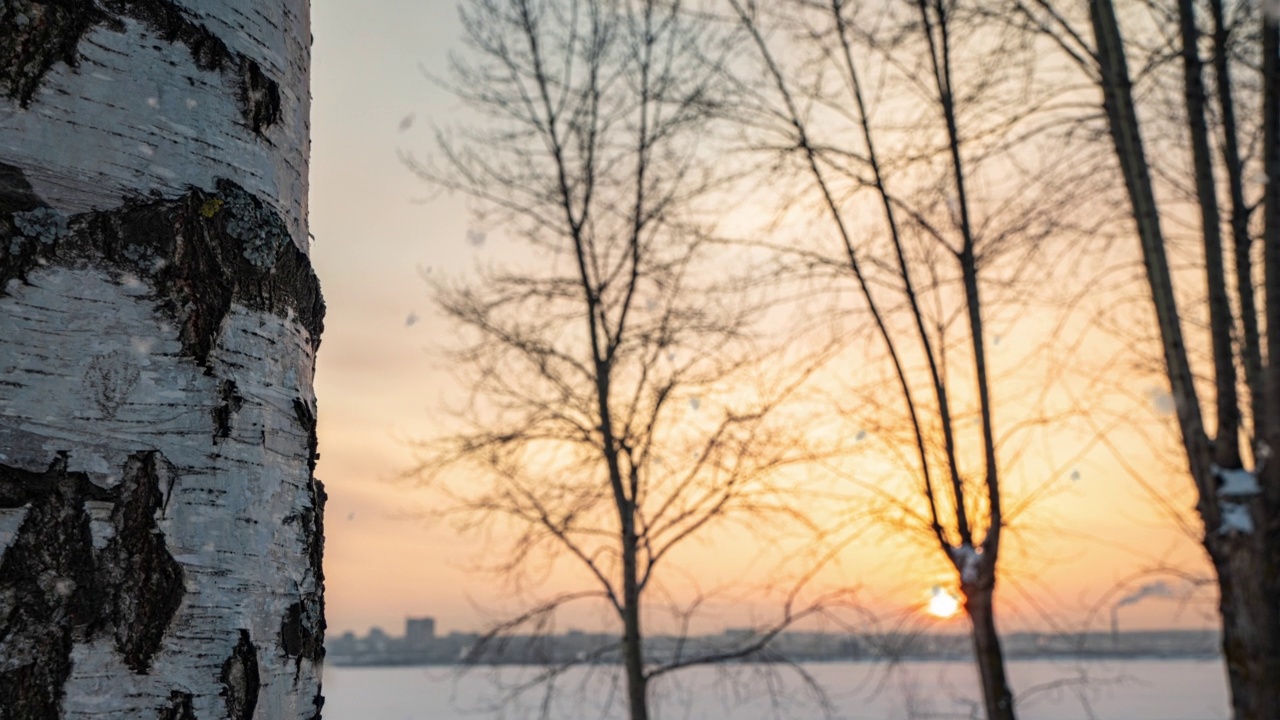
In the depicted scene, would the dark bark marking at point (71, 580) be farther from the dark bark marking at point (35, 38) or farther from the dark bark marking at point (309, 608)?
the dark bark marking at point (35, 38)

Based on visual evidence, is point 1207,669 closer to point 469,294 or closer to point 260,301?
point 469,294

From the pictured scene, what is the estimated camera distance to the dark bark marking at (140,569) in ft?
2.44

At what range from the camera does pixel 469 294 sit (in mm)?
7660

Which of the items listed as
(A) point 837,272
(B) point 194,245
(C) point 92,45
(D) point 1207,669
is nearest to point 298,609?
(B) point 194,245

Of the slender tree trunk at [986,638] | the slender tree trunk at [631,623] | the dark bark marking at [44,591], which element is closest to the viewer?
the dark bark marking at [44,591]

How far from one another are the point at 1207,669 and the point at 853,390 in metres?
78.8

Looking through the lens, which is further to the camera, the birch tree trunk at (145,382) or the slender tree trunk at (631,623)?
the slender tree trunk at (631,623)

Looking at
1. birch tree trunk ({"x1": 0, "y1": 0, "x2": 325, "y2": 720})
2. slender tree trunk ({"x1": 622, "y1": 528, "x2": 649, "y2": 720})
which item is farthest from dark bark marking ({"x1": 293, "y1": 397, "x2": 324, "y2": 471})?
slender tree trunk ({"x1": 622, "y1": 528, "x2": 649, "y2": 720})

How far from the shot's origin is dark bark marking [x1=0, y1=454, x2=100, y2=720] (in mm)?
699

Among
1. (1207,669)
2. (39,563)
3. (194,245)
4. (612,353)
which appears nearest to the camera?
(39,563)

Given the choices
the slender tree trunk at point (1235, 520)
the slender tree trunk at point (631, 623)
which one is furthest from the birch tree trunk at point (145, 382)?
the slender tree trunk at point (631, 623)

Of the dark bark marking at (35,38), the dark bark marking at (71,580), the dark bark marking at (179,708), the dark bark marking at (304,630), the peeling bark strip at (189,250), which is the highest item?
the dark bark marking at (35,38)

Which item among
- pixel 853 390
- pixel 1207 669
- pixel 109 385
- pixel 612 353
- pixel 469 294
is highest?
pixel 469 294

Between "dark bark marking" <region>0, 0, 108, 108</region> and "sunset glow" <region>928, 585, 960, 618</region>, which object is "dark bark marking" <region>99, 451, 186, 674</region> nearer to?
"dark bark marking" <region>0, 0, 108, 108</region>
